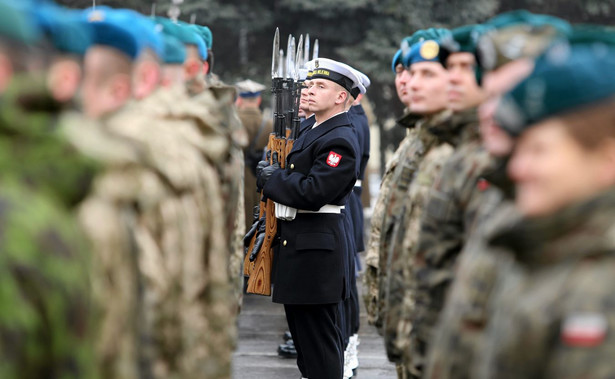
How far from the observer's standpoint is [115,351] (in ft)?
9.42

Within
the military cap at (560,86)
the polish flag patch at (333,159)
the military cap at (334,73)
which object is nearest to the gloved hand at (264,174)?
the polish flag patch at (333,159)

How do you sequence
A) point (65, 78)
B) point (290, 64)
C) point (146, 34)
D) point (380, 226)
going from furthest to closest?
point (290, 64) < point (380, 226) < point (146, 34) < point (65, 78)

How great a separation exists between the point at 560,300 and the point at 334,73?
5.17 meters

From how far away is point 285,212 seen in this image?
7121mm

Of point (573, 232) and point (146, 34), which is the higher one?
point (146, 34)

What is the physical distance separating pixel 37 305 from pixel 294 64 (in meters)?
6.24

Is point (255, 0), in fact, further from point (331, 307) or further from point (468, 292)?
point (468, 292)

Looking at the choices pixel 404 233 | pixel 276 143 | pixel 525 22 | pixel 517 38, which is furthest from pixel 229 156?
pixel 276 143

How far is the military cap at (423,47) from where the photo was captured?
5.06m

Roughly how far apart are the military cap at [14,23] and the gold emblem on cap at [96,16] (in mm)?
1265

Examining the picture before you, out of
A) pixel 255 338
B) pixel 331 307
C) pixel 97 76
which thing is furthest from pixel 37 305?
pixel 255 338

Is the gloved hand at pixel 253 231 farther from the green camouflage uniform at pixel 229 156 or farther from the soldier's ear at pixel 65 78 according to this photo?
the soldier's ear at pixel 65 78

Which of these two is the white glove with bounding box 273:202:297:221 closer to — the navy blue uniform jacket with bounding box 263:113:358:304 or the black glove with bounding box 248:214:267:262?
the navy blue uniform jacket with bounding box 263:113:358:304

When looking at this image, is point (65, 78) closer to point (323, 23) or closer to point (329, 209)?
point (329, 209)
